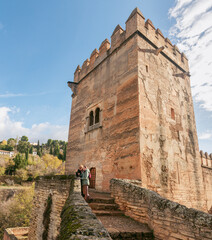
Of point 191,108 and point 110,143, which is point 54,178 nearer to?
point 110,143

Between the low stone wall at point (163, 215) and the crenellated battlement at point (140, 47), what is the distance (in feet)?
24.1

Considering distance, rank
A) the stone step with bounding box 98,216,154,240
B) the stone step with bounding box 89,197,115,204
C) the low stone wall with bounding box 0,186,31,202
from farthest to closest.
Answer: the low stone wall with bounding box 0,186,31,202
the stone step with bounding box 89,197,115,204
the stone step with bounding box 98,216,154,240

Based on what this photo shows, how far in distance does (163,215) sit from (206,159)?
941 centimetres

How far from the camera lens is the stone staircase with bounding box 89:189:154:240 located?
3.72 meters

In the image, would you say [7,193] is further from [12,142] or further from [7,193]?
[12,142]

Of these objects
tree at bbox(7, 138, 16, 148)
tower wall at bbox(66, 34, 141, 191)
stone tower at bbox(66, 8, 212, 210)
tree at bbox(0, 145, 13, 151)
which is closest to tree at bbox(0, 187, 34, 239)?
tower wall at bbox(66, 34, 141, 191)

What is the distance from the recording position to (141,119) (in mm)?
7797

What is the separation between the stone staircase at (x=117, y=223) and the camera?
147 inches

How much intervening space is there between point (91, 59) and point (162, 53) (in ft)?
16.9

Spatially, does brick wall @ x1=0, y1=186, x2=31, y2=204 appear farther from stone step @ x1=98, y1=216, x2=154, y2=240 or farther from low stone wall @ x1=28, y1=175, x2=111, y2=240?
stone step @ x1=98, y1=216, x2=154, y2=240

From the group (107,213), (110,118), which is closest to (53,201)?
(107,213)

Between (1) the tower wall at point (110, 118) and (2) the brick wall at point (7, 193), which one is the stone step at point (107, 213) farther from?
(2) the brick wall at point (7, 193)

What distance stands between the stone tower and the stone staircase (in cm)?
196

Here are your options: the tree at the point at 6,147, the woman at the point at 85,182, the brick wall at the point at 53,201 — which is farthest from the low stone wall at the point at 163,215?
the tree at the point at 6,147
